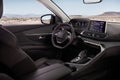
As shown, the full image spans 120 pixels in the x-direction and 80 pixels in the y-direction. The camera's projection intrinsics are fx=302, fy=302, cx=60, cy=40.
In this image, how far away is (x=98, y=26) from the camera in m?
3.89

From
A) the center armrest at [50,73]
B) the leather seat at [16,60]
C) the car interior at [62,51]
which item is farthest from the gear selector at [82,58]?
the leather seat at [16,60]

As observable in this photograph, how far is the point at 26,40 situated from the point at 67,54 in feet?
2.21

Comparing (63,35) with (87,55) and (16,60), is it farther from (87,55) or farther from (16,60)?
(16,60)

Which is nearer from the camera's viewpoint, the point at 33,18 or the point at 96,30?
the point at 96,30

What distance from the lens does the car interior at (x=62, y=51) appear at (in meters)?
2.69

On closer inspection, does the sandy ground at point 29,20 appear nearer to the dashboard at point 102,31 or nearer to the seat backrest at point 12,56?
the dashboard at point 102,31

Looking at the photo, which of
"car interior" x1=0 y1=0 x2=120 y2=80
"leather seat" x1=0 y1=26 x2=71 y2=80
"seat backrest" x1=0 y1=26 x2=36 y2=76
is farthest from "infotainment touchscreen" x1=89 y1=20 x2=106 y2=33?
"seat backrest" x1=0 y1=26 x2=36 y2=76

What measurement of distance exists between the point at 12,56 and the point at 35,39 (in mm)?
2140

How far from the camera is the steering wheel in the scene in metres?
4.08

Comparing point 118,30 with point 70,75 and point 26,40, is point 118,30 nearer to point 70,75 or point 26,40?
point 70,75

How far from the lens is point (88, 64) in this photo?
3.69m

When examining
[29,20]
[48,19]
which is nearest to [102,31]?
[48,19]

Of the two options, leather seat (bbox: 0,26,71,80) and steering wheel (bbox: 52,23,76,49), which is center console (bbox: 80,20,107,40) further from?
leather seat (bbox: 0,26,71,80)

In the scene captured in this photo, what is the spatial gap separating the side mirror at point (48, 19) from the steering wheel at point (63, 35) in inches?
20.5
